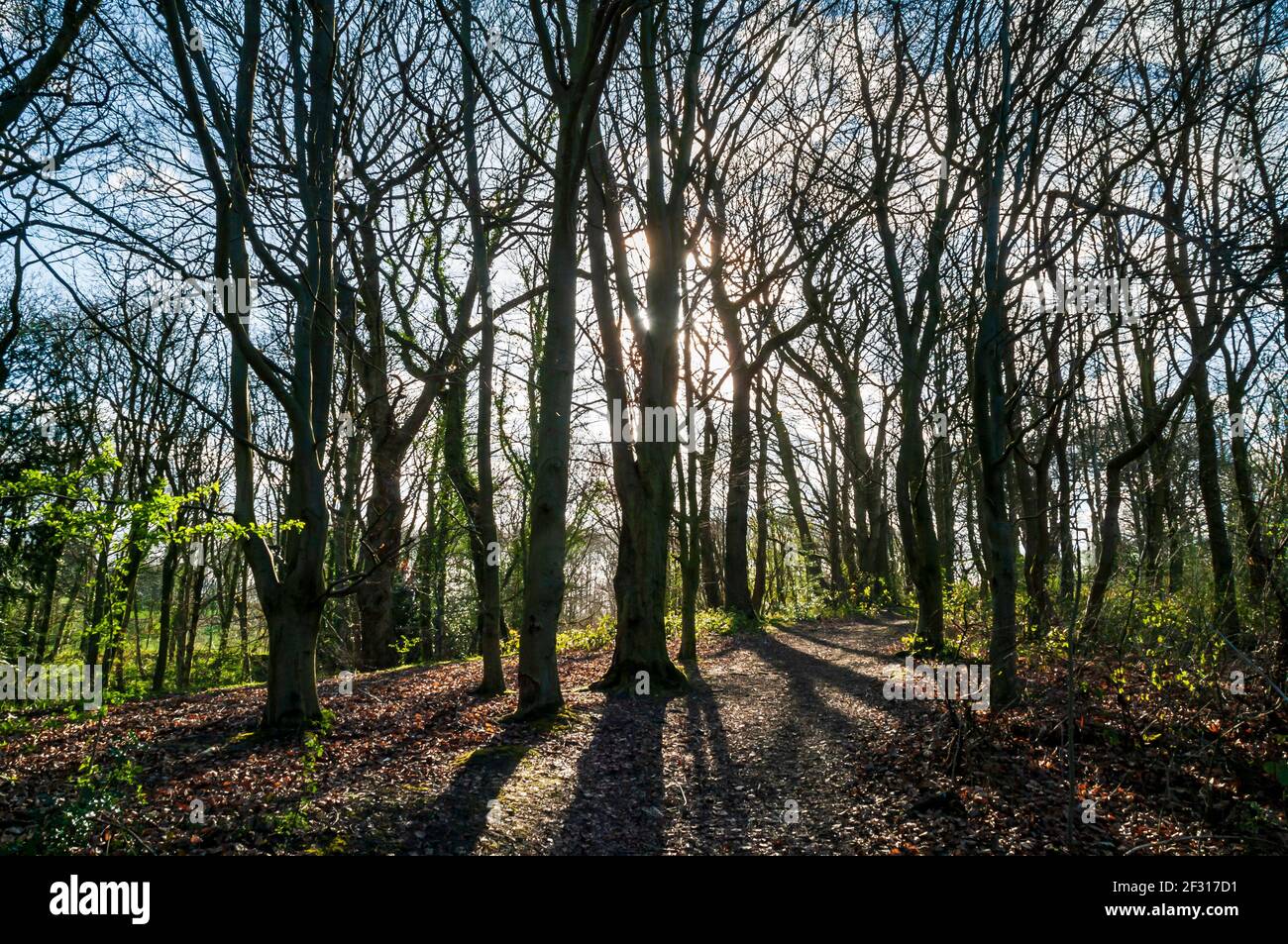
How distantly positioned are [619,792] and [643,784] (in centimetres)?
31

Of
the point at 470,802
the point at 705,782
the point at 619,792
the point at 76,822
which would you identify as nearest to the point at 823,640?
the point at 705,782

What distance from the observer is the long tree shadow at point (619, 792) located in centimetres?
454

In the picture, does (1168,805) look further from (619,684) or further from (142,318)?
(142,318)

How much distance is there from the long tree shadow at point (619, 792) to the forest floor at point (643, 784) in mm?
21

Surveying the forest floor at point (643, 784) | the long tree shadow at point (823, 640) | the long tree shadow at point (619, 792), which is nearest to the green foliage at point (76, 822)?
the forest floor at point (643, 784)

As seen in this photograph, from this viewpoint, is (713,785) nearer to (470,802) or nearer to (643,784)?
(643,784)

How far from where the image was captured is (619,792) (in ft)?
17.8

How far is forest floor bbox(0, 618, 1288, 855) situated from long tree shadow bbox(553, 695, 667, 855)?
0.07 feet

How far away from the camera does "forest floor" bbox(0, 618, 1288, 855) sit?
4.08m

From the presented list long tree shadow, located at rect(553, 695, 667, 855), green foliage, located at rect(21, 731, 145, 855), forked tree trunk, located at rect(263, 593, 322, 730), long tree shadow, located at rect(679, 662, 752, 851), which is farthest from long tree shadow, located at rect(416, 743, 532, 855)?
forked tree trunk, located at rect(263, 593, 322, 730)

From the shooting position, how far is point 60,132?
22.9 ft

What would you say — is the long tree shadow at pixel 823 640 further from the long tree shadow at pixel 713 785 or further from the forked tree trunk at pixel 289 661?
the forked tree trunk at pixel 289 661

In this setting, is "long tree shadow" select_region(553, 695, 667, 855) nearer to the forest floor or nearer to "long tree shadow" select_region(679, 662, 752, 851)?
the forest floor

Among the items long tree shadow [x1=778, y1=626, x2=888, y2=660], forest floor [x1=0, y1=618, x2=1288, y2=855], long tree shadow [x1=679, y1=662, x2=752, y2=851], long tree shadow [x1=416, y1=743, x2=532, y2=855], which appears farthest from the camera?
long tree shadow [x1=778, y1=626, x2=888, y2=660]
